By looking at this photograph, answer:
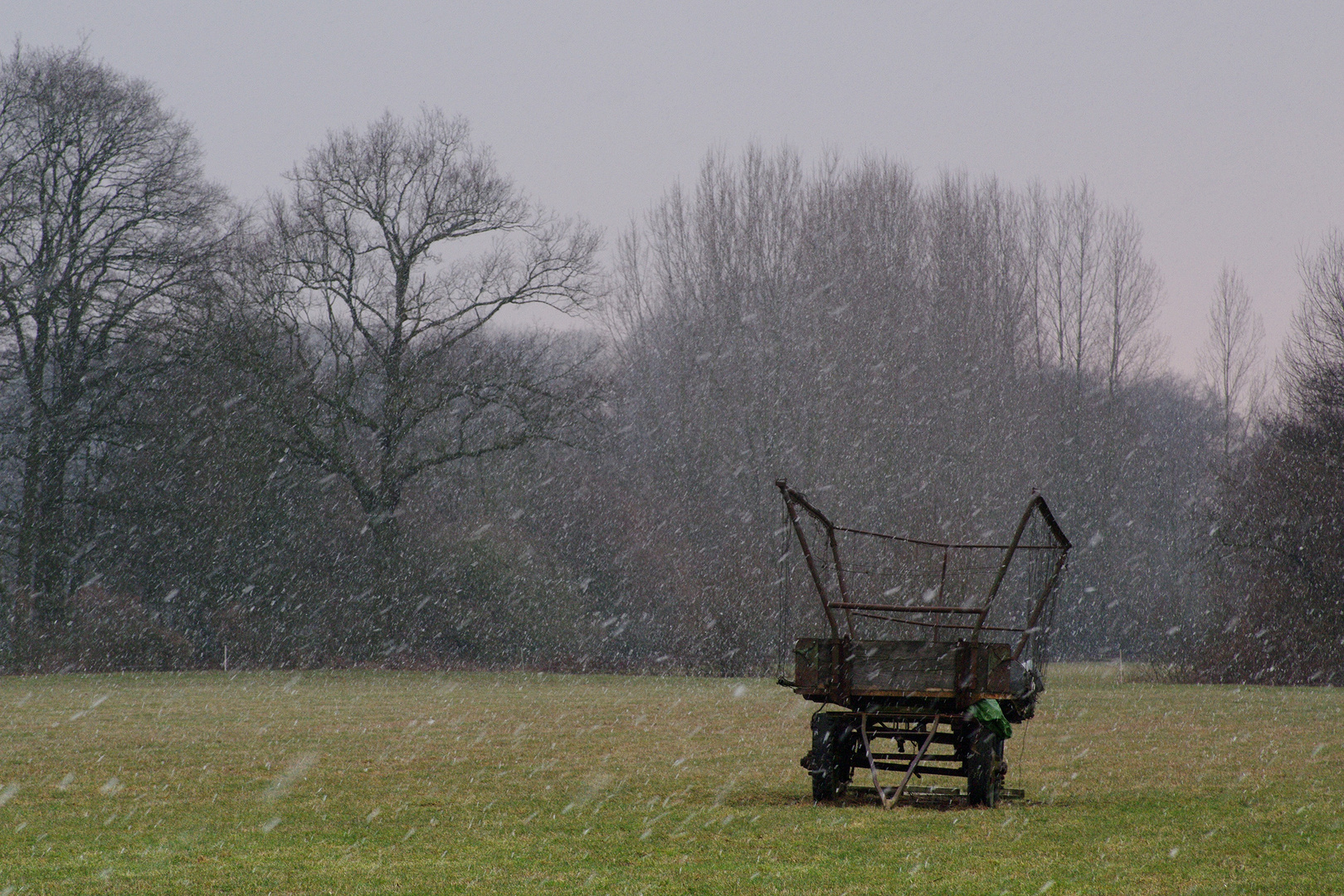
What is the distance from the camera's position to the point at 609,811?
9461mm

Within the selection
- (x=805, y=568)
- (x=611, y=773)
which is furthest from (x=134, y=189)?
(x=611, y=773)

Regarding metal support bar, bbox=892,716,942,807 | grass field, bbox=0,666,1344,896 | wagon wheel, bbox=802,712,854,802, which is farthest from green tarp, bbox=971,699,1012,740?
wagon wheel, bbox=802,712,854,802

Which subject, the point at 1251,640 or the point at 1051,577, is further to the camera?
the point at 1251,640

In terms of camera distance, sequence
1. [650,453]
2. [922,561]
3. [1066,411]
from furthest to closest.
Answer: [1066,411], [650,453], [922,561]

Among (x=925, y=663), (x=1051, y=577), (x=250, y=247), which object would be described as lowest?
(x=925, y=663)

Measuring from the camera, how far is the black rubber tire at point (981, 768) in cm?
973

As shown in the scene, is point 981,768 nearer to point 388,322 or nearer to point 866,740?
point 866,740

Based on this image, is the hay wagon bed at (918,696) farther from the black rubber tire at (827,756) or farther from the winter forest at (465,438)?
the winter forest at (465,438)

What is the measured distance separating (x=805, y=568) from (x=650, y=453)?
41.9ft

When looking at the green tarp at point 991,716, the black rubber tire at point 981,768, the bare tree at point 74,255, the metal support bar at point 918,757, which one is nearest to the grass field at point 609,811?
the metal support bar at point 918,757

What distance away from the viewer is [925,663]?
9.93 meters

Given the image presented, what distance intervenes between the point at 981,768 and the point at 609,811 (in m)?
2.69

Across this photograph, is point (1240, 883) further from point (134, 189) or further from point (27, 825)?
point (134, 189)

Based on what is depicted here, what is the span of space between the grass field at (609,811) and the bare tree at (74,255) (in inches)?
469
